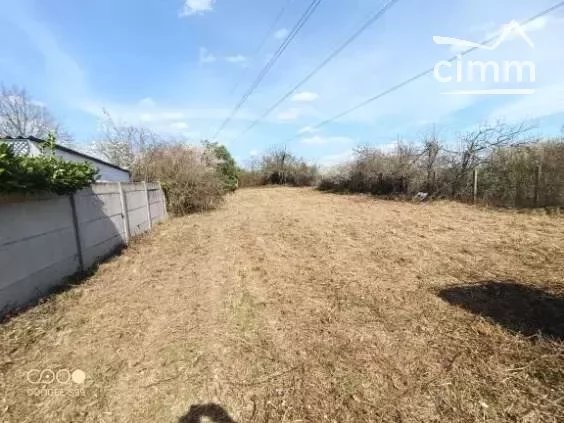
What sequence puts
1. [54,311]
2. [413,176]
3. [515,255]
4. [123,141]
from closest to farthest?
[54,311]
[515,255]
[413,176]
[123,141]

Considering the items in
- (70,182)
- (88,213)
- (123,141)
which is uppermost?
(123,141)

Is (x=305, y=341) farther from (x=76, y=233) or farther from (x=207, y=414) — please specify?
(x=76, y=233)

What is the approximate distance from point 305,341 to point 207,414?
1.01m

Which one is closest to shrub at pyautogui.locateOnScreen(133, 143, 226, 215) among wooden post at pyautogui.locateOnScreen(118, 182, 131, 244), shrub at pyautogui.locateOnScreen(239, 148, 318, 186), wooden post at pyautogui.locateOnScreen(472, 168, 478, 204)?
wooden post at pyautogui.locateOnScreen(118, 182, 131, 244)

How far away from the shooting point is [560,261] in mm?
4473

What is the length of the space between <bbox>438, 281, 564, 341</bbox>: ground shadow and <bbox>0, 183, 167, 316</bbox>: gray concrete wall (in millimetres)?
4441

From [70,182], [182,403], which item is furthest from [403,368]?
[70,182]

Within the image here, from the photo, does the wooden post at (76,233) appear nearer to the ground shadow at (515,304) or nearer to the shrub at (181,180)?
the ground shadow at (515,304)

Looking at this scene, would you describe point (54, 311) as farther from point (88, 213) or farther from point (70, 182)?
point (88, 213)

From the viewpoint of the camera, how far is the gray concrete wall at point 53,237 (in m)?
3.37

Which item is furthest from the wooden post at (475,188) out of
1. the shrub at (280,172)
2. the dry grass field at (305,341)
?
the shrub at (280,172)

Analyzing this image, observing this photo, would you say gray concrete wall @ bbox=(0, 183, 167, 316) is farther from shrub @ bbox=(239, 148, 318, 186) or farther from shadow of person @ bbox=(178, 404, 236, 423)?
shrub @ bbox=(239, 148, 318, 186)

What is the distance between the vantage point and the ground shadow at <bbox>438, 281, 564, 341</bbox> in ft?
9.05

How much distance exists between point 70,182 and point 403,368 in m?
4.50
